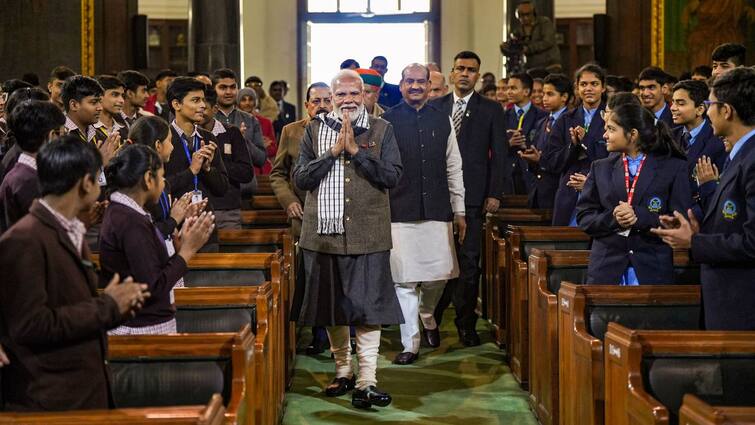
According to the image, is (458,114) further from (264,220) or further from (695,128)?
(695,128)

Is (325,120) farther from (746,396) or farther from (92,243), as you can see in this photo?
(746,396)

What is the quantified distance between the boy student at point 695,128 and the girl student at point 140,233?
3099 millimetres

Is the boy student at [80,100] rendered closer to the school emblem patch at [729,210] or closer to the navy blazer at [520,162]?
the school emblem patch at [729,210]

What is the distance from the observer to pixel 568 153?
666 cm

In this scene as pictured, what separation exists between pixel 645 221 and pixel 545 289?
77cm

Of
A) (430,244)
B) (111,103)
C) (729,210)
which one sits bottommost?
(430,244)

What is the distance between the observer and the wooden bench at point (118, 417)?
276cm

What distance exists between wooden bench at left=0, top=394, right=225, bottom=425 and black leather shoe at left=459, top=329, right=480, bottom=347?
460 cm

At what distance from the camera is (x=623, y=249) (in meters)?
4.88

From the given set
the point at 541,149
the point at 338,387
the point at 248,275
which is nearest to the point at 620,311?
the point at 338,387

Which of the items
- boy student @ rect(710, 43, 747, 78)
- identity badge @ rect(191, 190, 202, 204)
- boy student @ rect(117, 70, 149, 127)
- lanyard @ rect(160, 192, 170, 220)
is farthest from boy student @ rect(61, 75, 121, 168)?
boy student @ rect(710, 43, 747, 78)

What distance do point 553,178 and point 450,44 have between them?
11.0m

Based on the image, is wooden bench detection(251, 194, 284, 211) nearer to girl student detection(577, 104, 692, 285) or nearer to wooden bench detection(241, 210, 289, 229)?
wooden bench detection(241, 210, 289, 229)

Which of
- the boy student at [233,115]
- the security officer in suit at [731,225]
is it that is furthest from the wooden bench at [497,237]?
the security officer in suit at [731,225]
